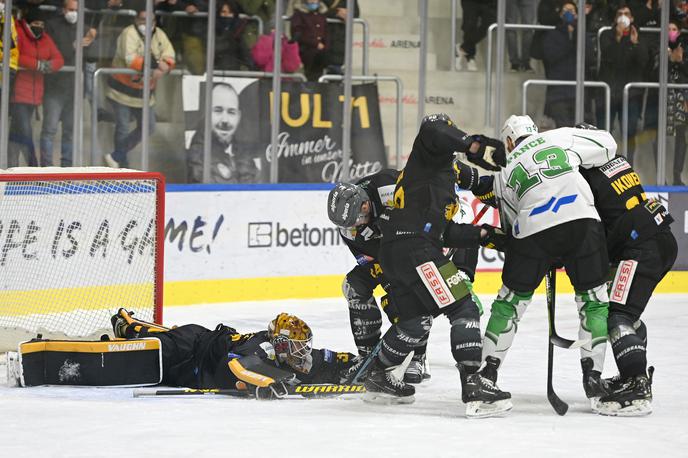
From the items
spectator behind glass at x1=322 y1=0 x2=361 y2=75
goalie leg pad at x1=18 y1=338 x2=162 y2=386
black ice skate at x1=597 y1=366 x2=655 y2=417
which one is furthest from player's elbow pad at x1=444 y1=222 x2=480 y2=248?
spectator behind glass at x1=322 y1=0 x2=361 y2=75

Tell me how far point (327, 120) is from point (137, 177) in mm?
3721

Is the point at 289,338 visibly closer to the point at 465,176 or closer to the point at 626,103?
the point at 465,176

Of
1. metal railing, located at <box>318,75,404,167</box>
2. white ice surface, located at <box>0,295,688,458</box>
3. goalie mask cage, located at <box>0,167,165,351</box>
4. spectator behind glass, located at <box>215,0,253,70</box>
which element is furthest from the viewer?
metal railing, located at <box>318,75,404,167</box>

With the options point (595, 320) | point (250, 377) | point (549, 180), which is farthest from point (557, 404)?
point (250, 377)

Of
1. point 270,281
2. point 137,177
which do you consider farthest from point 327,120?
point 137,177

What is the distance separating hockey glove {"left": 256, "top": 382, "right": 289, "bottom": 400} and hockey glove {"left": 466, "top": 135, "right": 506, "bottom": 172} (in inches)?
55.3

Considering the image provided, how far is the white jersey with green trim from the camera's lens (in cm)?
567

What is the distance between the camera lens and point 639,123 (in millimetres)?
11992

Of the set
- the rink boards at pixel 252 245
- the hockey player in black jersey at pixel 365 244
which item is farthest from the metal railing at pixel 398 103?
the hockey player in black jersey at pixel 365 244

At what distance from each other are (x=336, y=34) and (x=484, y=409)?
20.0 feet

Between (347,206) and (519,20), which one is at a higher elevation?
(519,20)

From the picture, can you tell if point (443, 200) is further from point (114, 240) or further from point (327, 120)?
A: point (327, 120)

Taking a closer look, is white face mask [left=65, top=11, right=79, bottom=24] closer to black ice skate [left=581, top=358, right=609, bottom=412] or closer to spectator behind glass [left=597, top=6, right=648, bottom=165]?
spectator behind glass [left=597, top=6, right=648, bottom=165]

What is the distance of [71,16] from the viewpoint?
32.1 feet
